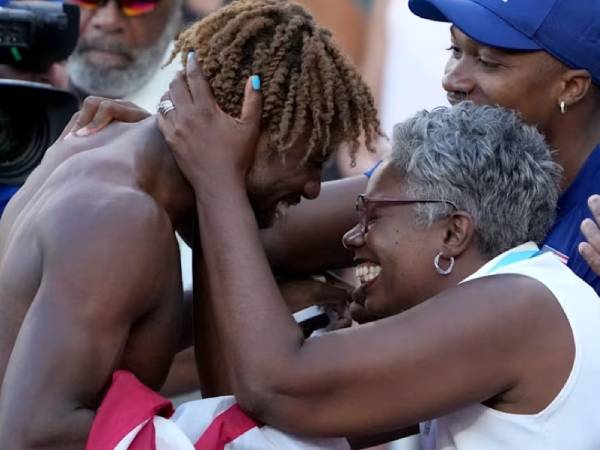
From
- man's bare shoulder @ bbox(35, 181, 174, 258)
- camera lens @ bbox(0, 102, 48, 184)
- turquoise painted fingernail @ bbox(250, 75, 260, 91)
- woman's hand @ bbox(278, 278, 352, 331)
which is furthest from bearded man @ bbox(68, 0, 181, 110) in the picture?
man's bare shoulder @ bbox(35, 181, 174, 258)

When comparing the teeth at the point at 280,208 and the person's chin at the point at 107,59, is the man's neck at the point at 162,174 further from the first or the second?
the person's chin at the point at 107,59

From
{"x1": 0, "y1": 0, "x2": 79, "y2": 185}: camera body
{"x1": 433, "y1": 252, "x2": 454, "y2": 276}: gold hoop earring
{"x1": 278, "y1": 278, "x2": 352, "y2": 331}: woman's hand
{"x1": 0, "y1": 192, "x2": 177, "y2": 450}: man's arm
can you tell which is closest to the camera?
{"x1": 0, "y1": 192, "x2": 177, "y2": 450}: man's arm

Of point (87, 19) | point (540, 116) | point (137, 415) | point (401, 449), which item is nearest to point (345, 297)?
point (540, 116)

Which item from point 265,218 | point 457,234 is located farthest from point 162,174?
point 457,234

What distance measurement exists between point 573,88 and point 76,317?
4.96 ft

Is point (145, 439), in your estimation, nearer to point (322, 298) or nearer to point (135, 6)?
point (322, 298)

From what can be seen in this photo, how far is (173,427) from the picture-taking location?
8.90ft

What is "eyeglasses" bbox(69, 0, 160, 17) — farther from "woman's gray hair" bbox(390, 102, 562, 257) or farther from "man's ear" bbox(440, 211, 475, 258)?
"man's ear" bbox(440, 211, 475, 258)

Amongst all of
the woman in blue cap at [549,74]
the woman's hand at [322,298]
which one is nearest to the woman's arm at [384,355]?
the woman in blue cap at [549,74]

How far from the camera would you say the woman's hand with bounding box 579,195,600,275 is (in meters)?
3.00

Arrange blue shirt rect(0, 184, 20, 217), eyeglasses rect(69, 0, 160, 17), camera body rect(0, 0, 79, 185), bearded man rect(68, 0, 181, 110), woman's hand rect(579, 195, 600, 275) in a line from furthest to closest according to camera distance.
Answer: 1. bearded man rect(68, 0, 181, 110)
2. eyeglasses rect(69, 0, 160, 17)
3. blue shirt rect(0, 184, 20, 217)
4. camera body rect(0, 0, 79, 185)
5. woman's hand rect(579, 195, 600, 275)

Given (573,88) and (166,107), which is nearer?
(166,107)

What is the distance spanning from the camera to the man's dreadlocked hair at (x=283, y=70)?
299cm

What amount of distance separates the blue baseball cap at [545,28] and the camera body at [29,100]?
4.49 feet
